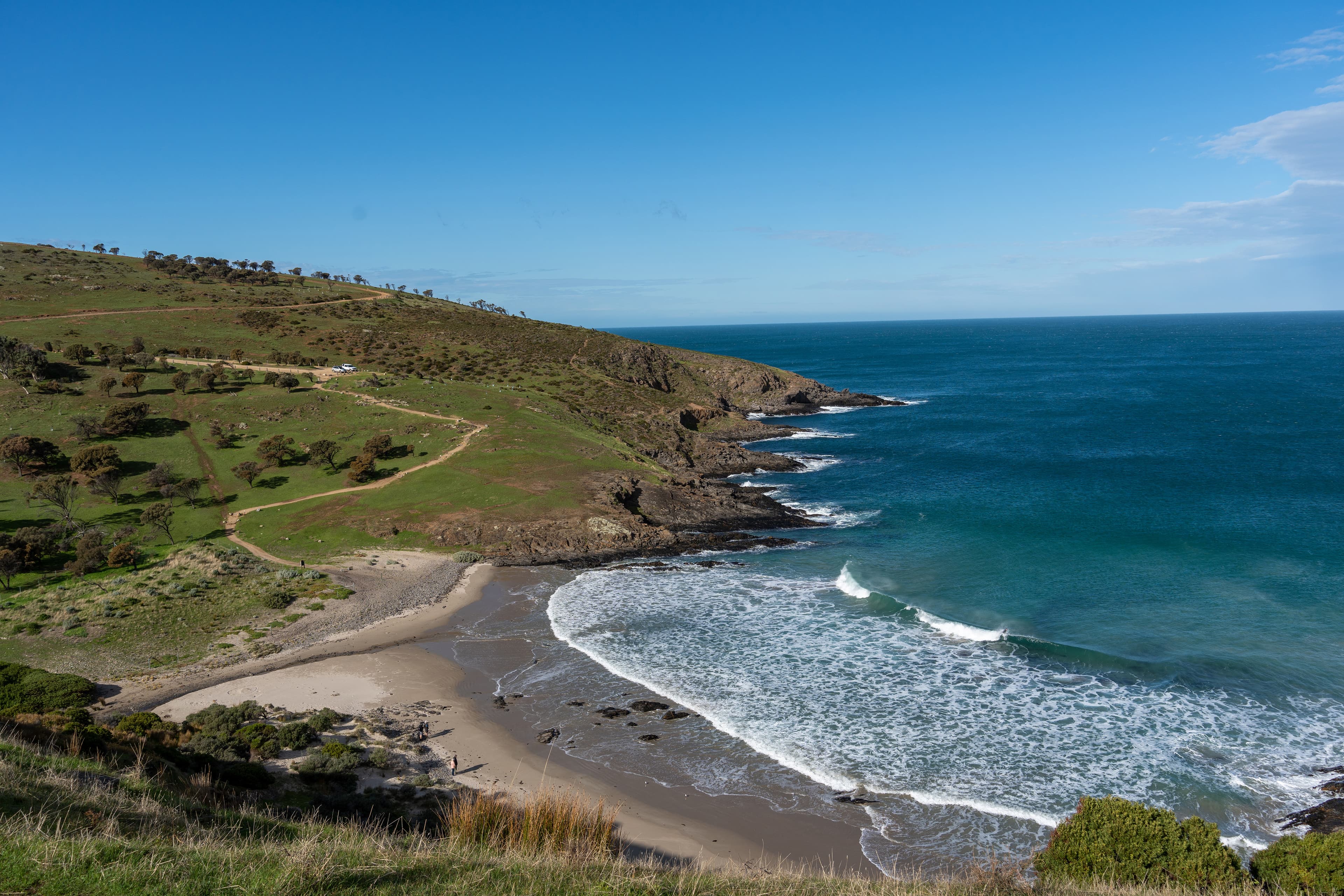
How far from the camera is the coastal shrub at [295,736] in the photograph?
79.9 feet

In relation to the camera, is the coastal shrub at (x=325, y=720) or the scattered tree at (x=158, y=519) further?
the scattered tree at (x=158, y=519)

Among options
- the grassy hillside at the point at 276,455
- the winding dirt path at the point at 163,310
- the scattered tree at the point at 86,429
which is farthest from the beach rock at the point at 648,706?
the winding dirt path at the point at 163,310

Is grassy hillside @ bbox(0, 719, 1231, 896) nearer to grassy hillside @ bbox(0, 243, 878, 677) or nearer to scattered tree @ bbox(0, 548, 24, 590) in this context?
grassy hillside @ bbox(0, 243, 878, 677)

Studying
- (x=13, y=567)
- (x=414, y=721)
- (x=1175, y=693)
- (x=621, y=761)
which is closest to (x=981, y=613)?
(x=1175, y=693)

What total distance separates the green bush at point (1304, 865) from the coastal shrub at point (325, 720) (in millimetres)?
27706

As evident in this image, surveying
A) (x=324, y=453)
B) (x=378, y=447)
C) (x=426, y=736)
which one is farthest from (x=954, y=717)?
(x=324, y=453)

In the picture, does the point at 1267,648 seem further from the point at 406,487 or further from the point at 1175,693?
the point at 406,487

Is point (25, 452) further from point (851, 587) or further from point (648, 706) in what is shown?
point (851, 587)

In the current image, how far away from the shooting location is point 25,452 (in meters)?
53.2

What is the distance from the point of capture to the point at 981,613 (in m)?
37.9

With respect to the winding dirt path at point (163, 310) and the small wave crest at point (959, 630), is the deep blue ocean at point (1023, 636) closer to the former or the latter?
the small wave crest at point (959, 630)

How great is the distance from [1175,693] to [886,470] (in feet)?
149

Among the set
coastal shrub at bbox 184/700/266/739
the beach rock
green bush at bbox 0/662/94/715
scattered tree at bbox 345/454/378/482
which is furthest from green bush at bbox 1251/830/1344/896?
scattered tree at bbox 345/454/378/482

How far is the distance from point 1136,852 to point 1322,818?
390 inches
